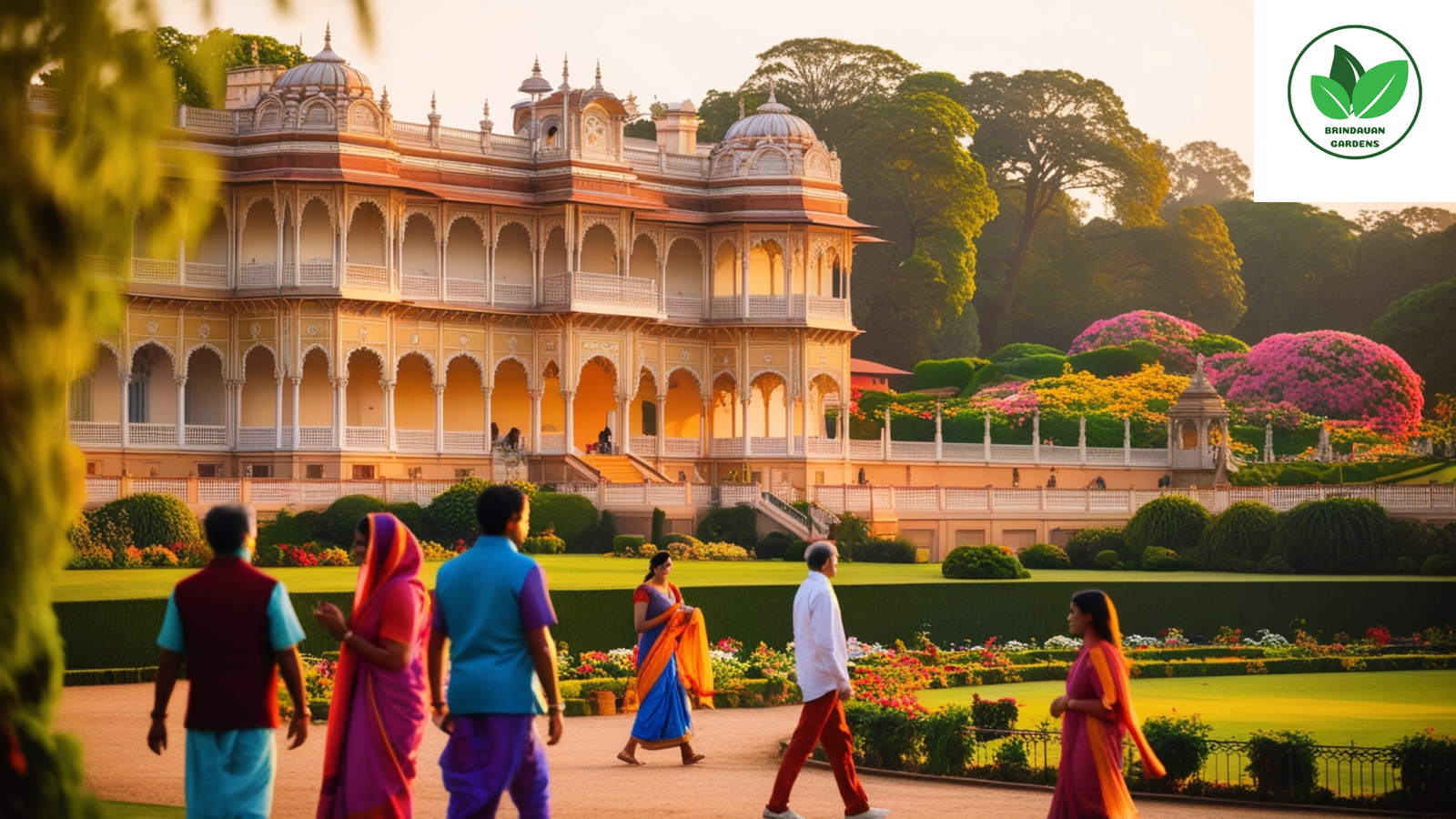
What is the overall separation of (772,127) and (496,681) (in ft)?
135

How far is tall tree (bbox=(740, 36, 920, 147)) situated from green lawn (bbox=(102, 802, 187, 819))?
56762mm

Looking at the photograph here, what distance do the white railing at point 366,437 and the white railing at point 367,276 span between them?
3.01 metres

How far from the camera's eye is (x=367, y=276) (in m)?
41.4

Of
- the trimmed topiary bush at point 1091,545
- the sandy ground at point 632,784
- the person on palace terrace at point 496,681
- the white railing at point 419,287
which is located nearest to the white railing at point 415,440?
the white railing at point 419,287

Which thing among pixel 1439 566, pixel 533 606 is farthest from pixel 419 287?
pixel 533 606

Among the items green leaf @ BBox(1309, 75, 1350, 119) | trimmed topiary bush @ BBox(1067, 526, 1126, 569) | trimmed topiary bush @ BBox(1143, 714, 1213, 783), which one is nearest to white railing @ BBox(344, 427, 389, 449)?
trimmed topiary bush @ BBox(1067, 526, 1126, 569)

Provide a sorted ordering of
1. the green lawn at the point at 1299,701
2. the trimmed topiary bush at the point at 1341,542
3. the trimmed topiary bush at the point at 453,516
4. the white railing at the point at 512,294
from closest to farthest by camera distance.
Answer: the green lawn at the point at 1299,701, the trimmed topiary bush at the point at 1341,542, the trimmed topiary bush at the point at 453,516, the white railing at the point at 512,294

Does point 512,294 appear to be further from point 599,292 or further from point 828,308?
point 828,308

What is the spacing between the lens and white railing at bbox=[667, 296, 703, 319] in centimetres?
4694

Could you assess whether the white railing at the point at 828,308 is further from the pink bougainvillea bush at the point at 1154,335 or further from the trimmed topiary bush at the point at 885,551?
the pink bougainvillea bush at the point at 1154,335

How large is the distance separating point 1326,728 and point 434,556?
18655mm

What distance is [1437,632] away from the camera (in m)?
25.4

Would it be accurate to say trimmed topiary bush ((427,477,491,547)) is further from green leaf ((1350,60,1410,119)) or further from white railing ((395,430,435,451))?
green leaf ((1350,60,1410,119))

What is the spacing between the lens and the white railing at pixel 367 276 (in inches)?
1614
